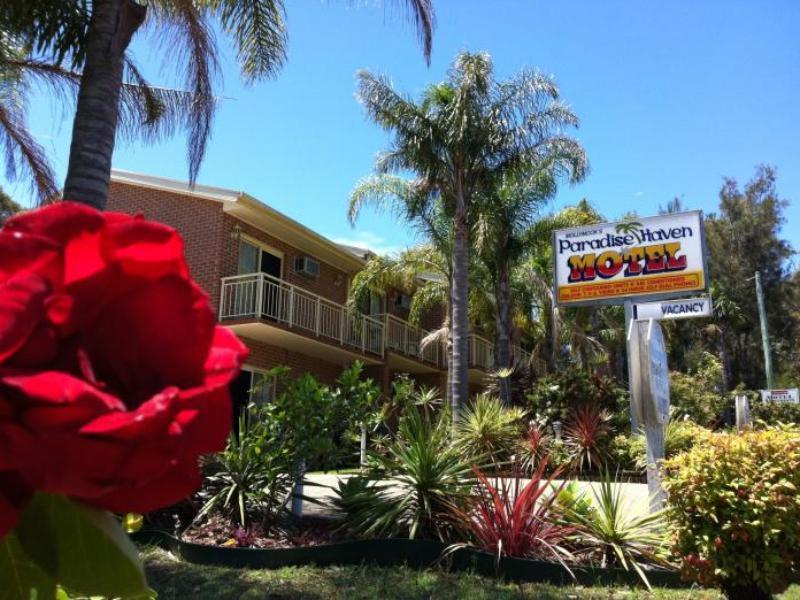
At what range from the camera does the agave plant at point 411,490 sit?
6.89m

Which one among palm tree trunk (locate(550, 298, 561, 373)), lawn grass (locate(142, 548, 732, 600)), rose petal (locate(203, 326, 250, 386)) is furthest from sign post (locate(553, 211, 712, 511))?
rose petal (locate(203, 326, 250, 386))

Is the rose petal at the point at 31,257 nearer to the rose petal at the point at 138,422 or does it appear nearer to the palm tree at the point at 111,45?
the rose petal at the point at 138,422

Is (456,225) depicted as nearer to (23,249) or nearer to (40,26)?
(40,26)

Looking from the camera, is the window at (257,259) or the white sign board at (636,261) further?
the window at (257,259)

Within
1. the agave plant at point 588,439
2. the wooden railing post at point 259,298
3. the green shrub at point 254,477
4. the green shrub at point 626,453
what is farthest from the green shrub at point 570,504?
the wooden railing post at point 259,298

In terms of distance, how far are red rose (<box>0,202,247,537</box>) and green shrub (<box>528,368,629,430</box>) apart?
561 inches

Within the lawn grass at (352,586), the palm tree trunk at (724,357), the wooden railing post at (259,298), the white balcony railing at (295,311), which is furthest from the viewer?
the palm tree trunk at (724,357)

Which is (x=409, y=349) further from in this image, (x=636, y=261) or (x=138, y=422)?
(x=138, y=422)

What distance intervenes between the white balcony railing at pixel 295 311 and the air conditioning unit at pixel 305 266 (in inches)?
41.6

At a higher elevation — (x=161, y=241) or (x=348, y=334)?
(x=348, y=334)

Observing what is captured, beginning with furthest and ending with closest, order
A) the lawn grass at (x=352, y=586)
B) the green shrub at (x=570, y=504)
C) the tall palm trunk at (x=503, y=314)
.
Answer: the tall palm trunk at (x=503, y=314) → the green shrub at (x=570, y=504) → the lawn grass at (x=352, y=586)

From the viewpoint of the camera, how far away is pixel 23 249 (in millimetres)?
649

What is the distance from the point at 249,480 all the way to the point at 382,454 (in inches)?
58.4

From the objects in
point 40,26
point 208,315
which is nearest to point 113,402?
point 208,315
